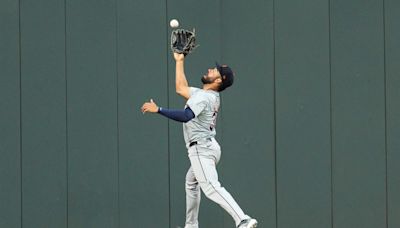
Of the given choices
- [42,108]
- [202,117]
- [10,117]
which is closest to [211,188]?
[202,117]

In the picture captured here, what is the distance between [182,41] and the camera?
10.2 meters

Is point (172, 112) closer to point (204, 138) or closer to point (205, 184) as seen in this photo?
point (204, 138)

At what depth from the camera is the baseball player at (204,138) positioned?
32.5 feet

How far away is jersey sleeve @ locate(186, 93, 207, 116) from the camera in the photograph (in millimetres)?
9883

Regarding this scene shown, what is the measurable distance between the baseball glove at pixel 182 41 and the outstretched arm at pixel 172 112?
1.90ft

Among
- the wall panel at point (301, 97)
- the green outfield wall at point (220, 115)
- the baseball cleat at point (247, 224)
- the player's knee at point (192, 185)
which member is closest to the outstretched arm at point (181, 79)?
the player's knee at point (192, 185)

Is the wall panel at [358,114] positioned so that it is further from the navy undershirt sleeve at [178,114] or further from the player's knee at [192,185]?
Answer: the navy undershirt sleeve at [178,114]

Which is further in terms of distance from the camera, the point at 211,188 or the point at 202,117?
the point at 202,117

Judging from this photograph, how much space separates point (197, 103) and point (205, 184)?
689mm

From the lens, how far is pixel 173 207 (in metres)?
11.3

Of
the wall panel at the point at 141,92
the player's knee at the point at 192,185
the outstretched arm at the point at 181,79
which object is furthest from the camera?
the wall panel at the point at 141,92

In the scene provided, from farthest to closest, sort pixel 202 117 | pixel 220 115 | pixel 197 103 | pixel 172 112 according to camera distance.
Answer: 1. pixel 220 115
2. pixel 202 117
3. pixel 197 103
4. pixel 172 112

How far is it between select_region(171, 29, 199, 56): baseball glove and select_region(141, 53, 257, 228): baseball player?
0.06 metres

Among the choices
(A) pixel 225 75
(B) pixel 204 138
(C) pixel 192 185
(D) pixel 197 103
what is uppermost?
(A) pixel 225 75
